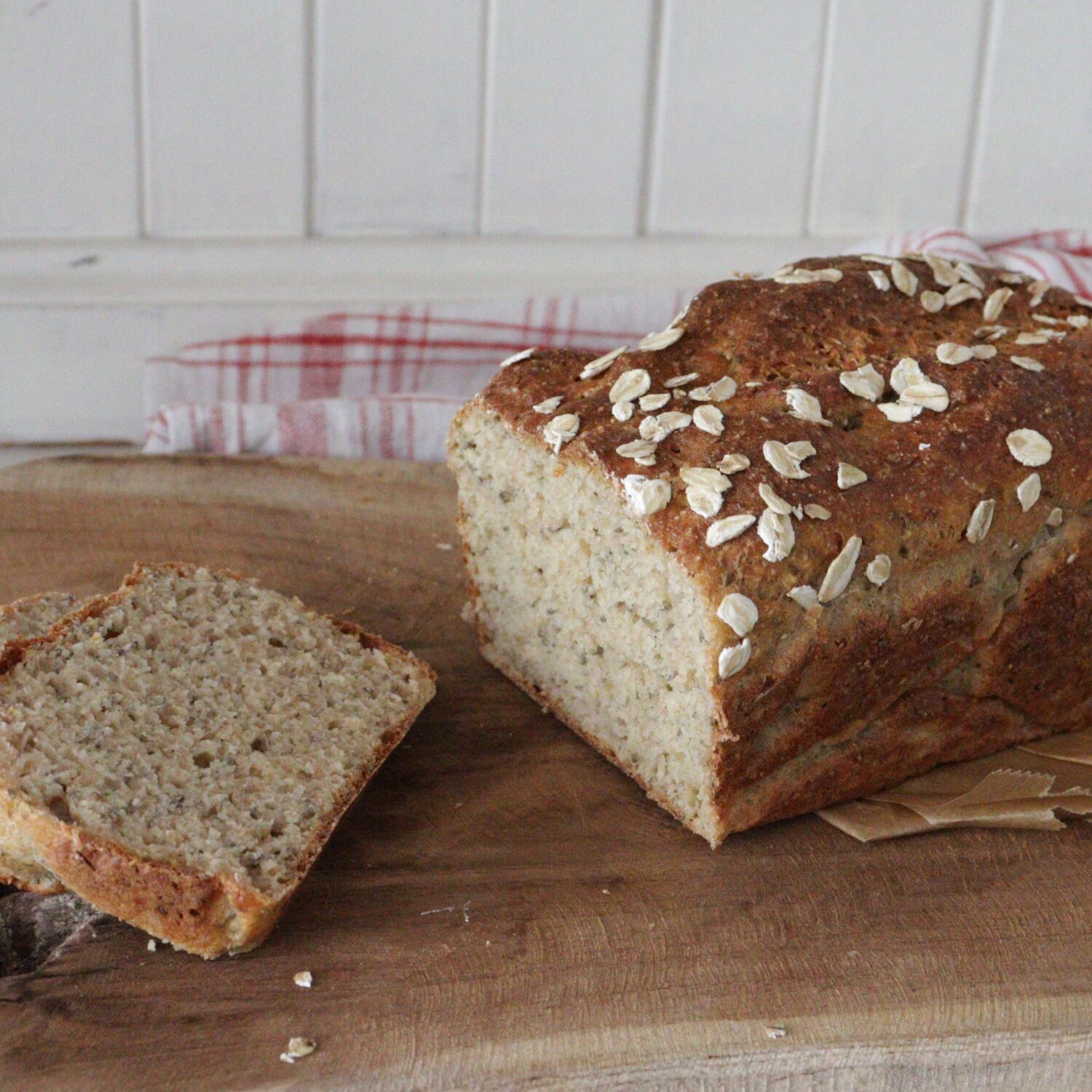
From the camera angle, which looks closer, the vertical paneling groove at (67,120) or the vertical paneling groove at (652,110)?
the vertical paneling groove at (67,120)

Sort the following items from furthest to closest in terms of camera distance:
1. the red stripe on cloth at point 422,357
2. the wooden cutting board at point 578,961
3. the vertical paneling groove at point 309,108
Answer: the red stripe on cloth at point 422,357 → the vertical paneling groove at point 309,108 → the wooden cutting board at point 578,961

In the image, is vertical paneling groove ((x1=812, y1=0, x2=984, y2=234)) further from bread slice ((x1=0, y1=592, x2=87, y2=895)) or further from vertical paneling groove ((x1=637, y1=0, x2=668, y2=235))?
bread slice ((x1=0, y1=592, x2=87, y2=895))

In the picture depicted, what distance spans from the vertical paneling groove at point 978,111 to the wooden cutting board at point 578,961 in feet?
8.00

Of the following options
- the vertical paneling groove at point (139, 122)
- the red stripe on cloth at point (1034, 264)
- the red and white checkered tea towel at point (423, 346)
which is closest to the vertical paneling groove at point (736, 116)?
the red and white checkered tea towel at point (423, 346)

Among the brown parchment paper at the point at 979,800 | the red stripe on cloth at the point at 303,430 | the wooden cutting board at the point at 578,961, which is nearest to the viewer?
the wooden cutting board at the point at 578,961

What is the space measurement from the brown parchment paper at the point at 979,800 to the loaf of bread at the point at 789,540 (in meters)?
0.03

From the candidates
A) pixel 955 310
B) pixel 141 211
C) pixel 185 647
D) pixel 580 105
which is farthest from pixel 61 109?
pixel 955 310

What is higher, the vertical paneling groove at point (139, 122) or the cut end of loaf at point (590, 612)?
the vertical paneling groove at point (139, 122)

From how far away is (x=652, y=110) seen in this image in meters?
3.92

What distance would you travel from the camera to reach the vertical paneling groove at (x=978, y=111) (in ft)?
13.0

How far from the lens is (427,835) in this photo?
2305mm

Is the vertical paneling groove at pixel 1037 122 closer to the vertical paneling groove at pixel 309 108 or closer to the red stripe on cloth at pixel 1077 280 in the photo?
the red stripe on cloth at pixel 1077 280

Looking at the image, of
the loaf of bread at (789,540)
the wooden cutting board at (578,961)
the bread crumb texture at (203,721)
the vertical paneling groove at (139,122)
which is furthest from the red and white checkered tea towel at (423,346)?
the wooden cutting board at (578,961)

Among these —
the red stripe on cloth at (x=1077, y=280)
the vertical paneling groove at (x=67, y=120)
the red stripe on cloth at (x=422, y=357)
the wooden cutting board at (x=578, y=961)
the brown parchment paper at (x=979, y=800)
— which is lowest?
the wooden cutting board at (x=578, y=961)
